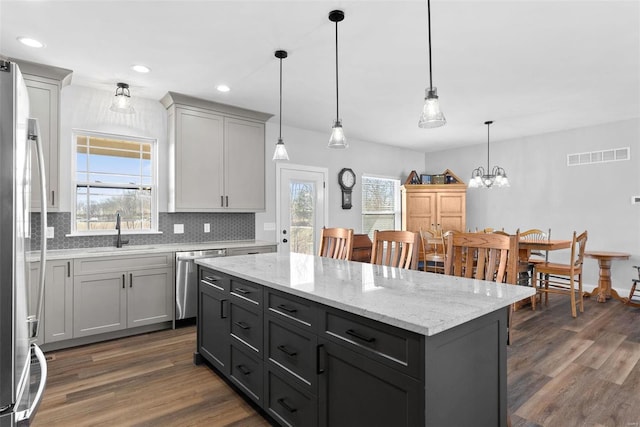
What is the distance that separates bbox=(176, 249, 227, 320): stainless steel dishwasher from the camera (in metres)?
3.77

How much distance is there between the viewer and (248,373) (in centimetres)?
223

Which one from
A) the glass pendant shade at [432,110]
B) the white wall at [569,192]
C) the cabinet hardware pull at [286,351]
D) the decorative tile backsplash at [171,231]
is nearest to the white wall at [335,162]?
the decorative tile backsplash at [171,231]

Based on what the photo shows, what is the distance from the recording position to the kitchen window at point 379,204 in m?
6.52

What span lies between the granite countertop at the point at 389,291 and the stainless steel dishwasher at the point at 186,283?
1.29 meters

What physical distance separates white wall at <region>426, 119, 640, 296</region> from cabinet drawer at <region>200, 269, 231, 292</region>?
460 centimetres

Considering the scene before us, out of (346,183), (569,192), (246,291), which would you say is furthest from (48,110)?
(569,192)

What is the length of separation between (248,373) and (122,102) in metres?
3.02

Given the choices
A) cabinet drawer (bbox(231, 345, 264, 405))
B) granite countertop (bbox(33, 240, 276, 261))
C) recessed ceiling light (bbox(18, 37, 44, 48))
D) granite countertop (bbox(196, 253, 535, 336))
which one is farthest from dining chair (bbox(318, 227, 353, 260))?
A: recessed ceiling light (bbox(18, 37, 44, 48))

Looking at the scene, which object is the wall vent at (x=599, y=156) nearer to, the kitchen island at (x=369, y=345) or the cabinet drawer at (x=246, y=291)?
the kitchen island at (x=369, y=345)

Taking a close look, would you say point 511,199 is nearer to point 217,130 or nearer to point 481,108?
point 481,108

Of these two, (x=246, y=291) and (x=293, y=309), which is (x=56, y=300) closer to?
(x=246, y=291)

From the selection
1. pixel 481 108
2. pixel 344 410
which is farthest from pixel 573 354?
pixel 481 108

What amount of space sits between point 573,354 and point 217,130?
4275mm

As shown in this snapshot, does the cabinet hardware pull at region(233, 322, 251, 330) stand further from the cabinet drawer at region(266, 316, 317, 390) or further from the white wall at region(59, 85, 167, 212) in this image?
the white wall at region(59, 85, 167, 212)
